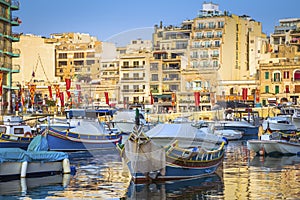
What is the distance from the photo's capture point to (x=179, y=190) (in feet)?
102

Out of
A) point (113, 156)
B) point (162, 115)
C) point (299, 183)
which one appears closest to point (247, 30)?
point (162, 115)

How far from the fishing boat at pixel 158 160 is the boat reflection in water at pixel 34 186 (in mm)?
3542

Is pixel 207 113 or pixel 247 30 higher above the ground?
pixel 247 30

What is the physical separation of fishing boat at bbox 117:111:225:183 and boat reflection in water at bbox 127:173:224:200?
1.30 ft

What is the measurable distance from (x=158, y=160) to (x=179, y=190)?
1684mm

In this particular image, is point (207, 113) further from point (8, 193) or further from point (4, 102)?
point (8, 193)

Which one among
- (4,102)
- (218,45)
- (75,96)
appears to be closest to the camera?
(4,102)

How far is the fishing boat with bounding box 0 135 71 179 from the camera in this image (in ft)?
111

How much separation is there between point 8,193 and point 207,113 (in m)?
64.6

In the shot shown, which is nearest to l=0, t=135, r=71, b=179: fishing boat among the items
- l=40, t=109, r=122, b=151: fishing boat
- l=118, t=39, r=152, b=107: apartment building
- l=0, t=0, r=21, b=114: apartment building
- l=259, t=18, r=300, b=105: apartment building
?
l=40, t=109, r=122, b=151: fishing boat

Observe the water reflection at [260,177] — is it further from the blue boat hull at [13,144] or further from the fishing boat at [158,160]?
the blue boat hull at [13,144]

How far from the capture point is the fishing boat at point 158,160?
101 feet

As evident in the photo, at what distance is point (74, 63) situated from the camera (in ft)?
438

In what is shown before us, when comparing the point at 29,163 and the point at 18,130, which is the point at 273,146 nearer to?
the point at 18,130
